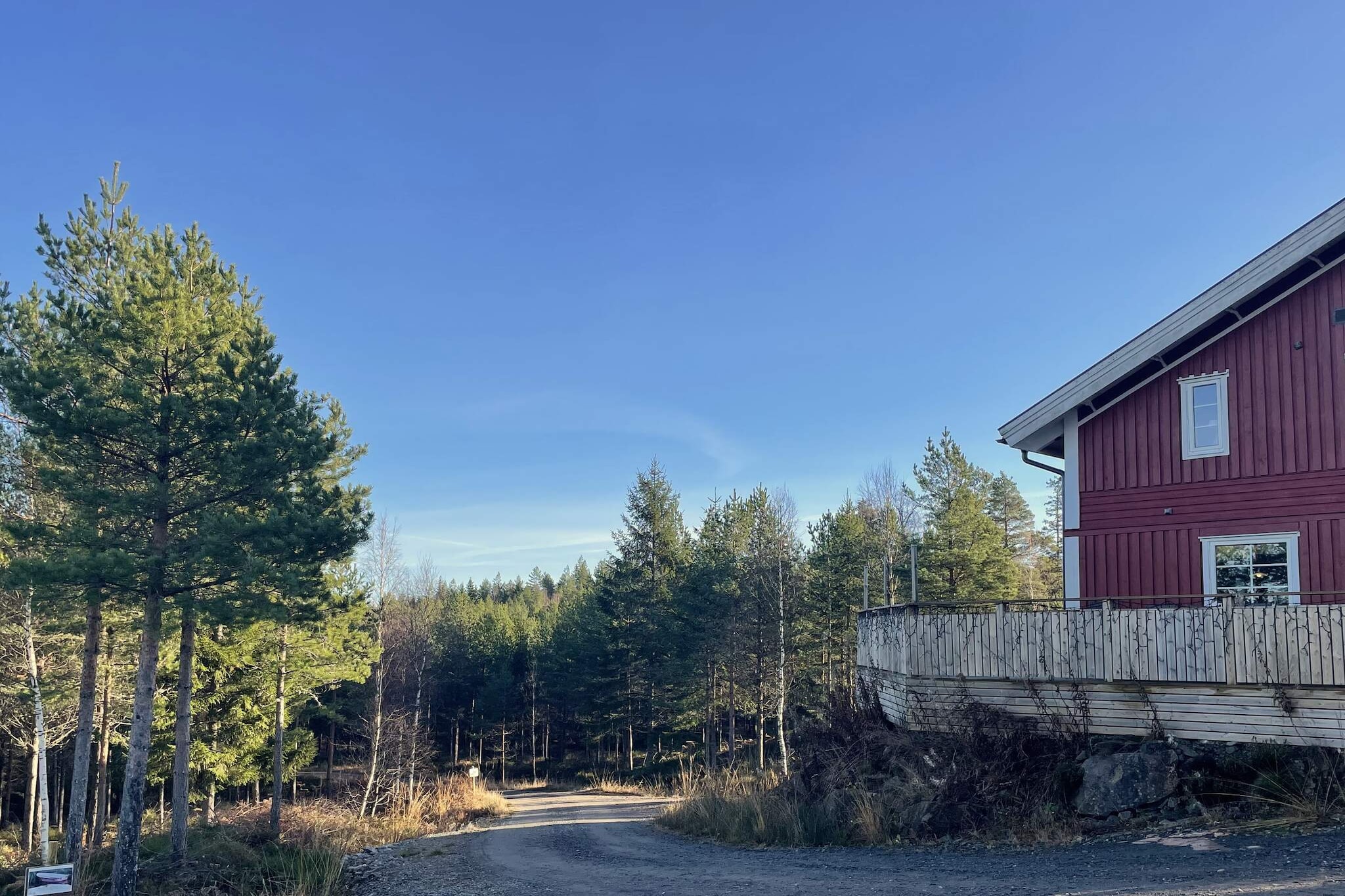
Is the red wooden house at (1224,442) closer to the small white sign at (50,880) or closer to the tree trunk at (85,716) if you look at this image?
the small white sign at (50,880)

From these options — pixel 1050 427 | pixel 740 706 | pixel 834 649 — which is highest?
pixel 1050 427

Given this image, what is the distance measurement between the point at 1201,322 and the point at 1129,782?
8173mm

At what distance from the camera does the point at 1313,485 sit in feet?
45.8

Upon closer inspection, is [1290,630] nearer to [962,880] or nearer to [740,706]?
[962,880]

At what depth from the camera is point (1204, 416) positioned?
15.1 meters

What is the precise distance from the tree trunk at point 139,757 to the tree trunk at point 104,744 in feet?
27.4

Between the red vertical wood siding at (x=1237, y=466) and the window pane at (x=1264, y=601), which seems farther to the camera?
the red vertical wood siding at (x=1237, y=466)

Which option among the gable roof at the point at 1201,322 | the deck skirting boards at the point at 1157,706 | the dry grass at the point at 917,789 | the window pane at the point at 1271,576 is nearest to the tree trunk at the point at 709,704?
the dry grass at the point at 917,789

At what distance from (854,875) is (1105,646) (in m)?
4.79

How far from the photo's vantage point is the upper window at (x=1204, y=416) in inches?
585

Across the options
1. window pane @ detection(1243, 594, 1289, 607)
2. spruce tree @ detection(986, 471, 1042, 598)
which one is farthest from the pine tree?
spruce tree @ detection(986, 471, 1042, 598)

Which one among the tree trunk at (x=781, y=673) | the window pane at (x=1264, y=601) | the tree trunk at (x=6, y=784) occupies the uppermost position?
the window pane at (x=1264, y=601)

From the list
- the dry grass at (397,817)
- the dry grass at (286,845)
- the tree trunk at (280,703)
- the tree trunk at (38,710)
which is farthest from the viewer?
the tree trunk at (280,703)

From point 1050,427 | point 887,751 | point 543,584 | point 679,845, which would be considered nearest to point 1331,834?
point 887,751
